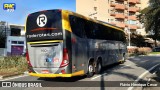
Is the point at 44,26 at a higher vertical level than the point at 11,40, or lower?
higher

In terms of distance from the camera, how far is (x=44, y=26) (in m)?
13.4

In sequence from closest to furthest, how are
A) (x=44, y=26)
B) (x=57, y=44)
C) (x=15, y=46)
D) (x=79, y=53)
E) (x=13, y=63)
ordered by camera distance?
(x=57, y=44) → (x=44, y=26) → (x=79, y=53) → (x=13, y=63) → (x=15, y=46)

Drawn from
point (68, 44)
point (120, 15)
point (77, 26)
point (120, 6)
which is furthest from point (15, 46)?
point (120, 6)

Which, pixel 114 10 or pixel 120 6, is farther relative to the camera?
pixel 120 6

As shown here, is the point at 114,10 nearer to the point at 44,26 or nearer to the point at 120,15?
the point at 120,15

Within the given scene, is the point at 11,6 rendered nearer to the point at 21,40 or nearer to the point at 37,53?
the point at 21,40

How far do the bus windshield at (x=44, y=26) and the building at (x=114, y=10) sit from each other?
64.0m

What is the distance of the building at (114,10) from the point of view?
266 ft

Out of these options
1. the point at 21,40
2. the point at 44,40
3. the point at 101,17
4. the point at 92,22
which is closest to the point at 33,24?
the point at 44,40

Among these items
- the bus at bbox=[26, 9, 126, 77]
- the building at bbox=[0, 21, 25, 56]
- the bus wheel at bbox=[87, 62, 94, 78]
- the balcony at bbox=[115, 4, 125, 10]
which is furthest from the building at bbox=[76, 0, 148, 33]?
the bus at bbox=[26, 9, 126, 77]

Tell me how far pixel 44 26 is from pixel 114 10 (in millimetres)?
72783

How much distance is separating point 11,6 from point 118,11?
5950 cm

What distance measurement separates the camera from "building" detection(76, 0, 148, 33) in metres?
80.9

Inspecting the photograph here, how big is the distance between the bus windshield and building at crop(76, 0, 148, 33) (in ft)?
210
